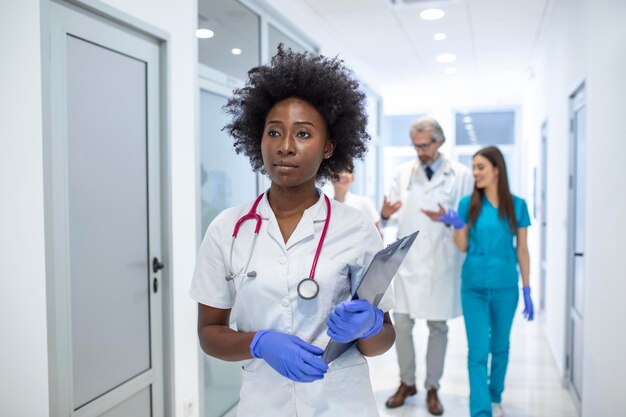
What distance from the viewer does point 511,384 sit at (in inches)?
139

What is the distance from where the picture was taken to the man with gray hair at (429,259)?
3088 mm

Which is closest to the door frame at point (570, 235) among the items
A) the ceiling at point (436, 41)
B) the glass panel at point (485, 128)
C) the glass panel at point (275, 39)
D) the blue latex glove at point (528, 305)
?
the blue latex glove at point (528, 305)

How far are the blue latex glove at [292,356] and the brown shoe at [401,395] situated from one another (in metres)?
2.23

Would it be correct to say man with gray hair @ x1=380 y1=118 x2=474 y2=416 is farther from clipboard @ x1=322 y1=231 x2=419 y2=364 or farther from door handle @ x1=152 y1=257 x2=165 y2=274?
clipboard @ x1=322 y1=231 x2=419 y2=364

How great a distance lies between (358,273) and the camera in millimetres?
1188

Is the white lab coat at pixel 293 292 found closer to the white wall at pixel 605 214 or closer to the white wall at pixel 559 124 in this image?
the white wall at pixel 605 214

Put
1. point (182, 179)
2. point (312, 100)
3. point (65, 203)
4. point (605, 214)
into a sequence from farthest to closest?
1. point (182, 179)
2. point (605, 214)
3. point (65, 203)
4. point (312, 100)

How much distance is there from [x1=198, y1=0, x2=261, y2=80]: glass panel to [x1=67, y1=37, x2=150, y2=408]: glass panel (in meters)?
0.69

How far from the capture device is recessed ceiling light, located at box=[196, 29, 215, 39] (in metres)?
2.68

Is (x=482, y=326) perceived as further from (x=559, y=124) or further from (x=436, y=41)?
(x=436, y=41)

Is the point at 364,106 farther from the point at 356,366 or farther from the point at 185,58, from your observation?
the point at 185,58

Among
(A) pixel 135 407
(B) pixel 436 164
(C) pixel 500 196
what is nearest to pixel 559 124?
(B) pixel 436 164

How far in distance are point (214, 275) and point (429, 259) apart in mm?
2111

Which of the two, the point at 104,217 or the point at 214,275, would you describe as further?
the point at 104,217
